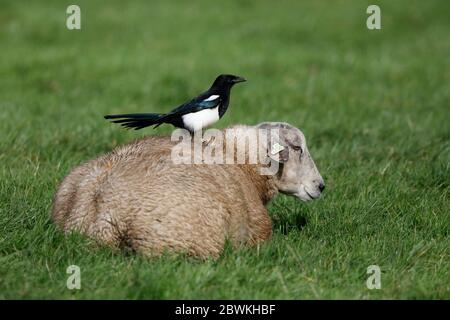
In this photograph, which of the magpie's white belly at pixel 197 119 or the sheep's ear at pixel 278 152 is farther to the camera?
the magpie's white belly at pixel 197 119

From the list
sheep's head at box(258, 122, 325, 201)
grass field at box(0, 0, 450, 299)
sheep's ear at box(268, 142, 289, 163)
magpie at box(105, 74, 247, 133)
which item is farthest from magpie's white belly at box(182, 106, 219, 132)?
grass field at box(0, 0, 450, 299)

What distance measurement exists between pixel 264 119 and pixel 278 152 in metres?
3.92

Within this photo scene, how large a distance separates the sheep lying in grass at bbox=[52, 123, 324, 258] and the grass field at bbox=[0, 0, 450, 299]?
11cm

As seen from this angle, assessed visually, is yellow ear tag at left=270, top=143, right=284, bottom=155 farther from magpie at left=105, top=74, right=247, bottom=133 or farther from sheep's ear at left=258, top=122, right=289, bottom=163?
magpie at left=105, top=74, right=247, bottom=133

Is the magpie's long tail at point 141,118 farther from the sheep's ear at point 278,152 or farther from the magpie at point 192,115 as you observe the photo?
the sheep's ear at point 278,152

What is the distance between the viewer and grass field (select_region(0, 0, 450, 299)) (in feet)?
16.1

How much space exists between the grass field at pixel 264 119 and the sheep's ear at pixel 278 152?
511 mm

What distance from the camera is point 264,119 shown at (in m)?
9.63

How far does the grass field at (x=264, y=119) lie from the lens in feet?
16.1

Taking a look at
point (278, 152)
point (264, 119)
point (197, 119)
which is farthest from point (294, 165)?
point (264, 119)

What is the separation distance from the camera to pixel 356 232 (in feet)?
19.2

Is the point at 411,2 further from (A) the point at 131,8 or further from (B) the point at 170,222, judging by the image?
(B) the point at 170,222

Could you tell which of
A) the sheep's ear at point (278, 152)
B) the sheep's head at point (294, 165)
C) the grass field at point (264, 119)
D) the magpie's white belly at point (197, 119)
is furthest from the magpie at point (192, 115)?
the grass field at point (264, 119)
